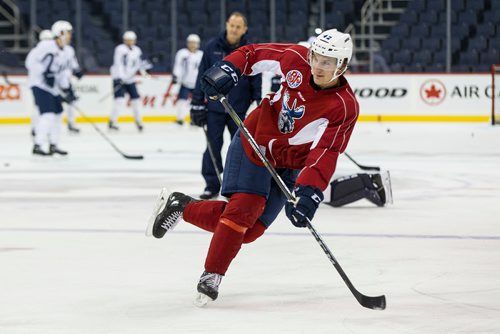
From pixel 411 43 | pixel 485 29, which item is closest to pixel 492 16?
pixel 485 29

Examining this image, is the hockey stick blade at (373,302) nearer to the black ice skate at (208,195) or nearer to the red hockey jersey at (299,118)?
the red hockey jersey at (299,118)

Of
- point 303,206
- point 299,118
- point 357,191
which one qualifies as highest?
point 299,118

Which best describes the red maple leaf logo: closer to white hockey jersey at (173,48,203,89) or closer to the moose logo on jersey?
white hockey jersey at (173,48,203,89)

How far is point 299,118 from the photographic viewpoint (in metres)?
4.29

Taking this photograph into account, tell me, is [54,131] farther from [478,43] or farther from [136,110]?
[478,43]

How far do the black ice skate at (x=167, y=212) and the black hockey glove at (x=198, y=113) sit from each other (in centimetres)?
290

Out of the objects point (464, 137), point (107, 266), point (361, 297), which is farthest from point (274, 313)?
point (464, 137)

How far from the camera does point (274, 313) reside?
13.1ft

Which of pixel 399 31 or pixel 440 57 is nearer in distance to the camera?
pixel 440 57

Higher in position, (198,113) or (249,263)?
(198,113)

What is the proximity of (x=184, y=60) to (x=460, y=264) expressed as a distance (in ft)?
42.0

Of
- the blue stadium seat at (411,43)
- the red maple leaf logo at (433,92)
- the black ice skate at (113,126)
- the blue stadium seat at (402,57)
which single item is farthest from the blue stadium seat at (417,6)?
the black ice skate at (113,126)

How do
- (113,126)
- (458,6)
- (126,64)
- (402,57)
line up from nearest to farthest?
(113,126)
(126,64)
(458,6)
(402,57)

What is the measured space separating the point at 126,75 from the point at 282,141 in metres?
12.6
